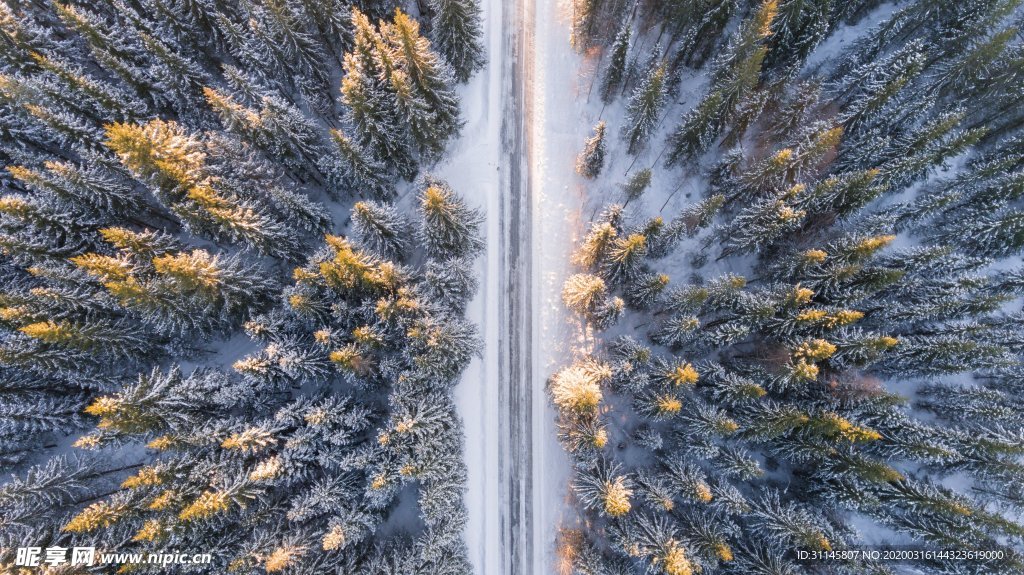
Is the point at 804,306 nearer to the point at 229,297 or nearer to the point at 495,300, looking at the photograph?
the point at 495,300

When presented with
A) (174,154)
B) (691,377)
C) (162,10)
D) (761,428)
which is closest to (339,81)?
(162,10)

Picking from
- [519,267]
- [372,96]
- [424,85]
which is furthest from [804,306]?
[372,96]

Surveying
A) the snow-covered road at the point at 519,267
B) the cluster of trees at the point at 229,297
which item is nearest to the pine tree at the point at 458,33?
the cluster of trees at the point at 229,297

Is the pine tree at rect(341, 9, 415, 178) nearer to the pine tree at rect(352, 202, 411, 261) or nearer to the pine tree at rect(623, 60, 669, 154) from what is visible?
the pine tree at rect(352, 202, 411, 261)

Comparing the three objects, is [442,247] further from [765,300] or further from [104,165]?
[104,165]

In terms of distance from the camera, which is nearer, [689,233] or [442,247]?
[442,247]

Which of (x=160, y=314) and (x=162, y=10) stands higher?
(x=162, y=10)
